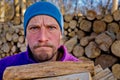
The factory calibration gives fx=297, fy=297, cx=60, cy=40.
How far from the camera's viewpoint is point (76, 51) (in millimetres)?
4598

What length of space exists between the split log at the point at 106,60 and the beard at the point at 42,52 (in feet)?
10.2

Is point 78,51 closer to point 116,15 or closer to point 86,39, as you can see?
point 86,39

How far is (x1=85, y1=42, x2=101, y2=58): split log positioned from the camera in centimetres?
428

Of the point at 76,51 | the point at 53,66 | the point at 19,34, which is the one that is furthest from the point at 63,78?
the point at 19,34

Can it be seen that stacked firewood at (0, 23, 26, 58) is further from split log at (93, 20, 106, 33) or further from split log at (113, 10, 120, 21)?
split log at (113, 10, 120, 21)

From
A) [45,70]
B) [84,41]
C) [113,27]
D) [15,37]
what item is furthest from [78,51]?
[45,70]

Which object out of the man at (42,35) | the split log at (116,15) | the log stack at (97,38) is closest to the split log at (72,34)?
the log stack at (97,38)

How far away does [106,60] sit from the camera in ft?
13.9

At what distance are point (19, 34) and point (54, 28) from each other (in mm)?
5154

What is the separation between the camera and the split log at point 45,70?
92 cm

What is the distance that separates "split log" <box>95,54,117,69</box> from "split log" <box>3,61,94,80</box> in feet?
10.8

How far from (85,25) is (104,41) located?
0.68 meters

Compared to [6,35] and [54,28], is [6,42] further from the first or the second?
[54,28]

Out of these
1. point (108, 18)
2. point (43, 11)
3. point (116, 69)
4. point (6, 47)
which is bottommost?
point (6, 47)
